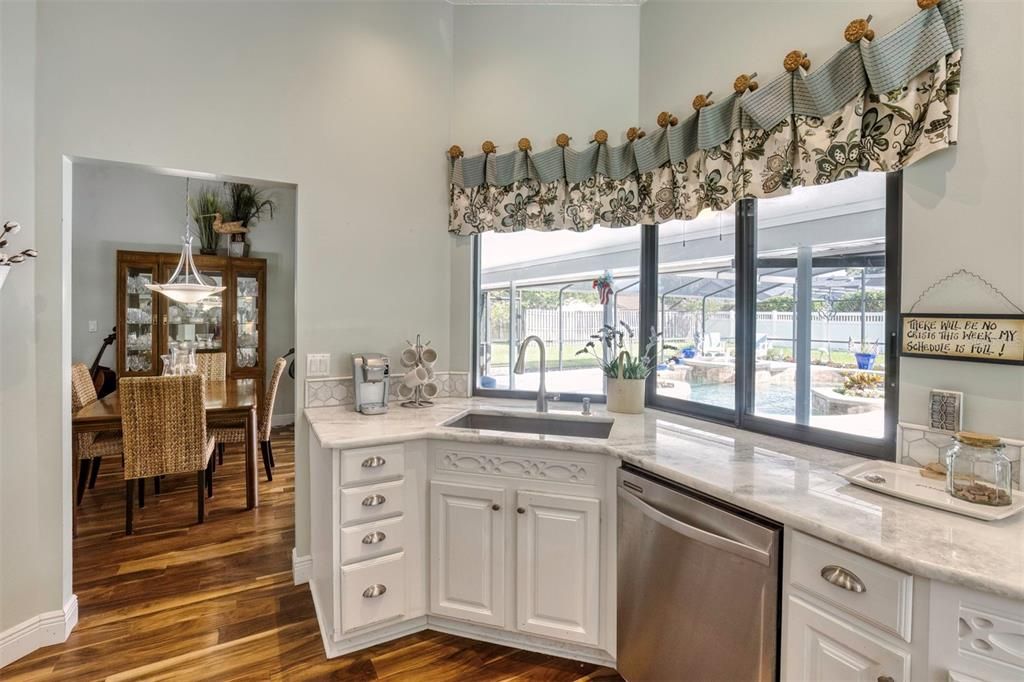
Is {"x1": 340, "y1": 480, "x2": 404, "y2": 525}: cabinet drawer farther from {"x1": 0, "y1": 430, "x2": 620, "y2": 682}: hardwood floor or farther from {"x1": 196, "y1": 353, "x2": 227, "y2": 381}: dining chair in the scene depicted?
{"x1": 196, "y1": 353, "x2": 227, "y2": 381}: dining chair

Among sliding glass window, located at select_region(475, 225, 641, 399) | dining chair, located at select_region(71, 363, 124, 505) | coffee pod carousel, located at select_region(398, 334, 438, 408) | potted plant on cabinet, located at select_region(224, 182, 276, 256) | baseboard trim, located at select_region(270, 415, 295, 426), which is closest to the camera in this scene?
coffee pod carousel, located at select_region(398, 334, 438, 408)

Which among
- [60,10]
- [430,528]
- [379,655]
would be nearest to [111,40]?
[60,10]

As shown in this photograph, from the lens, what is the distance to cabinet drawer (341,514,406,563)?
1.87m

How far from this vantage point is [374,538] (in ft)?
6.24

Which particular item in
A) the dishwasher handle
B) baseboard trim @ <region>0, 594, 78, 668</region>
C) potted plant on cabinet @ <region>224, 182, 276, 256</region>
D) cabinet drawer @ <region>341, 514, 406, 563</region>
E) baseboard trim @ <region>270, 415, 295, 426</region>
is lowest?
baseboard trim @ <region>0, 594, 78, 668</region>

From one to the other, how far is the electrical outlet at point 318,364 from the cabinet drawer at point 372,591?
0.97m

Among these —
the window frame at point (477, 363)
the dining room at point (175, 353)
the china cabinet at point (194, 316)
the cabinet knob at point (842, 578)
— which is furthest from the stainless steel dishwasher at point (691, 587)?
the china cabinet at point (194, 316)

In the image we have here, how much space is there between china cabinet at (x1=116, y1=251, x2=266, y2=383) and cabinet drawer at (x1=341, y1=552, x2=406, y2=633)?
4172mm

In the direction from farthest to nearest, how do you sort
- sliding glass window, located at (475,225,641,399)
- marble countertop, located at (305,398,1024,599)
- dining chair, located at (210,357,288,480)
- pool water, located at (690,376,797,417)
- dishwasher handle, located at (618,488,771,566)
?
1. dining chair, located at (210,357,288,480)
2. sliding glass window, located at (475,225,641,399)
3. pool water, located at (690,376,797,417)
4. dishwasher handle, located at (618,488,771,566)
5. marble countertop, located at (305,398,1024,599)

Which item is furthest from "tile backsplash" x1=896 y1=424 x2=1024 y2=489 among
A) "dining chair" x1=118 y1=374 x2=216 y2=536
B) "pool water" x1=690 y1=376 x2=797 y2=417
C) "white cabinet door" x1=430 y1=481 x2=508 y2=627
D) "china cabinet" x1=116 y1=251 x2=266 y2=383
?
A: "china cabinet" x1=116 y1=251 x2=266 y2=383

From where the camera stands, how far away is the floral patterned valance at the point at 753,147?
4.78ft

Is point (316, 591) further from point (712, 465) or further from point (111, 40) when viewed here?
point (111, 40)

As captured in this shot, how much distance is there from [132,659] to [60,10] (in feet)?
8.53

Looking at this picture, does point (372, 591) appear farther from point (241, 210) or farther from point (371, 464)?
point (241, 210)
